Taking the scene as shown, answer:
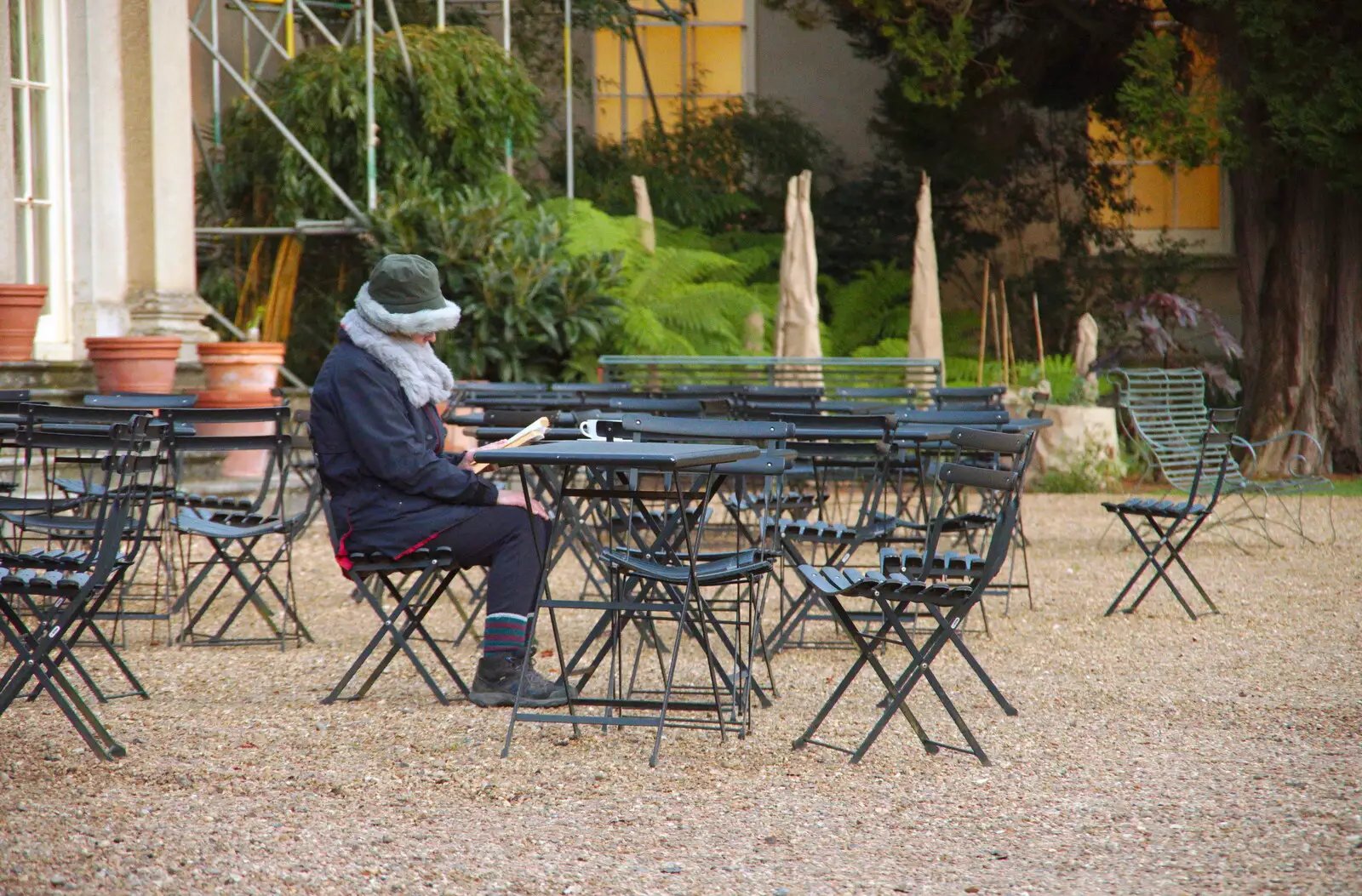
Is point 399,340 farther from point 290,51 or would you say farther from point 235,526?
point 290,51

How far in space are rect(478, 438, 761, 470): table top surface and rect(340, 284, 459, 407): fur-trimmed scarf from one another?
524 mm

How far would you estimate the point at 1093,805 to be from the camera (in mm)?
3830

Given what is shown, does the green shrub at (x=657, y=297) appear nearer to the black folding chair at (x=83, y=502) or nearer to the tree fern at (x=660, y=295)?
the tree fern at (x=660, y=295)

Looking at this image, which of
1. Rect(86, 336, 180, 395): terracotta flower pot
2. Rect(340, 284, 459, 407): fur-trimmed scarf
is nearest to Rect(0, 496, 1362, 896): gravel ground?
Rect(340, 284, 459, 407): fur-trimmed scarf

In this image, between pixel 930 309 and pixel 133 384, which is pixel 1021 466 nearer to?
pixel 133 384

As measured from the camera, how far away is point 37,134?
1030cm

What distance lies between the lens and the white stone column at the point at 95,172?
10.5 metres

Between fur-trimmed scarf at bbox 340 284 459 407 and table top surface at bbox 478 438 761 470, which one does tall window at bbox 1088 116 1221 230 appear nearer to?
fur-trimmed scarf at bbox 340 284 459 407

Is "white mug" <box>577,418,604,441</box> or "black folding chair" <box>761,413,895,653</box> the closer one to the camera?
"white mug" <box>577,418,604,441</box>

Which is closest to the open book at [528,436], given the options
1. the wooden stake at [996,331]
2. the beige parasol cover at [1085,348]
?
the beige parasol cover at [1085,348]

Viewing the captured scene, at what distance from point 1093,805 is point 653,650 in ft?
7.49

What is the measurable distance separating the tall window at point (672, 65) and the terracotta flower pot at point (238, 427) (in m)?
9.78

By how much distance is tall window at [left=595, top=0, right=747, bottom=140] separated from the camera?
19.1 meters

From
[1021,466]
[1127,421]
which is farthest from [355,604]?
[1127,421]
